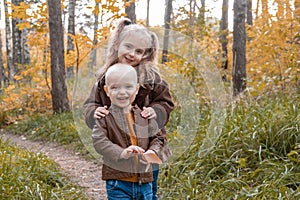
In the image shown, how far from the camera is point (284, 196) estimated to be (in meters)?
3.19

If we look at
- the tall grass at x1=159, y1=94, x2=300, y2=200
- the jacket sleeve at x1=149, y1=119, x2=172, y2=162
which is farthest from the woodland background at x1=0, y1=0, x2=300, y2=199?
the jacket sleeve at x1=149, y1=119, x2=172, y2=162

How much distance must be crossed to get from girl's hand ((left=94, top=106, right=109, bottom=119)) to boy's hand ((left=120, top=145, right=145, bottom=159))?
22 centimetres

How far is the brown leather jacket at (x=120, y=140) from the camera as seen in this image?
2.11 metres

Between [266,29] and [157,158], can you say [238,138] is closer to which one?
[157,158]

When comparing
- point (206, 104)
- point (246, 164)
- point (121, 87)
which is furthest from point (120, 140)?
point (246, 164)

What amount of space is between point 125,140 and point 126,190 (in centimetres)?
33

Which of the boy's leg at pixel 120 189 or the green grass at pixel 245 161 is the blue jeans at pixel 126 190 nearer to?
the boy's leg at pixel 120 189

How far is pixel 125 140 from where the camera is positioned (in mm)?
2148

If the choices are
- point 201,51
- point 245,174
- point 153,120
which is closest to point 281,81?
point 245,174

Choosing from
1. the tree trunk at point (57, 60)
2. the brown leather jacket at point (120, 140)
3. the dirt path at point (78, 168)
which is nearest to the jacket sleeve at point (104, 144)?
the brown leather jacket at point (120, 140)

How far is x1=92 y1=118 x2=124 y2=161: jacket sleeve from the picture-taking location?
6.91ft

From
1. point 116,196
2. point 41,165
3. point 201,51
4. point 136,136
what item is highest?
point 201,51

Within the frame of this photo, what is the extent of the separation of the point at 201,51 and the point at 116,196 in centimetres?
114

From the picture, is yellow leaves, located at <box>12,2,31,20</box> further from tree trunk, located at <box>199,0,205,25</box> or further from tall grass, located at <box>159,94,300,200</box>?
tall grass, located at <box>159,94,300,200</box>
